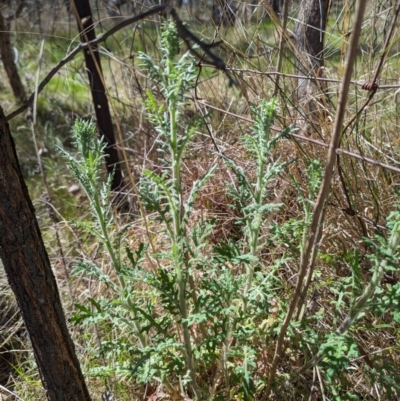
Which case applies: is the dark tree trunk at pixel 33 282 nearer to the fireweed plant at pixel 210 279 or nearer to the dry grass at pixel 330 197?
the fireweed plant at pixel 210 279

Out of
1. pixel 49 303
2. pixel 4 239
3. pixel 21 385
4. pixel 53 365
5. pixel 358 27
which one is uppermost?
pixel 358 27

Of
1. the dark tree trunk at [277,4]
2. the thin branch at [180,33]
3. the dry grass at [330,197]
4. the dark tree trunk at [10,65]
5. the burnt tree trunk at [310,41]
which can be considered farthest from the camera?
the dark tree trunk at [10,65]

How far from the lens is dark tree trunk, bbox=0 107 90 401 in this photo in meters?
1.04

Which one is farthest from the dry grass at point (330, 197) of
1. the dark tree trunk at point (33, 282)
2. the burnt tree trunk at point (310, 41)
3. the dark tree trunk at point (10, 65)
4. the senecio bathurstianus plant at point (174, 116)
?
the dark tree trunk at point (10, 65)

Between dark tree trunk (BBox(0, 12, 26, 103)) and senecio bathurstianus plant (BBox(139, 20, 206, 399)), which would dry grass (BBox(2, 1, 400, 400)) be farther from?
dark tree trunk (BBox(0, 12, 26, 103))

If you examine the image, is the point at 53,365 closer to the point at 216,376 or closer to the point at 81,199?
the point at 216,376

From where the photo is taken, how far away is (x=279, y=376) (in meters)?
1.29

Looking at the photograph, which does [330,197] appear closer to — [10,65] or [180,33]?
[180,33]

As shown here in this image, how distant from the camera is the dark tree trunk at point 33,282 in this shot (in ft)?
3.42

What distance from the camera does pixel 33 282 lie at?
3.69 feet

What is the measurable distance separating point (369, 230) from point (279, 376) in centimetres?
52

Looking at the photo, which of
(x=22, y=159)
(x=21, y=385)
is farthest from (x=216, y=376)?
(x=22, y=159)

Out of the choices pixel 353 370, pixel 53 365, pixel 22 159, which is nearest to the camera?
pixel 53 365

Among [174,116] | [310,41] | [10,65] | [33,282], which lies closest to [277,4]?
[310,41]
